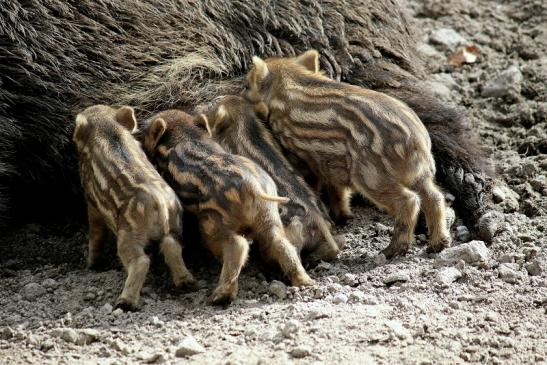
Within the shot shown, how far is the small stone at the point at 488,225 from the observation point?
189 inches

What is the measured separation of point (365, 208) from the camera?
527cm

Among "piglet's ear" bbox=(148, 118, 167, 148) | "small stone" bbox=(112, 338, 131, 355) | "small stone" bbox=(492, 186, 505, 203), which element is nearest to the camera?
"small stone" bbox=(112, 338, 131, 355)

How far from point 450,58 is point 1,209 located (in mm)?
3370

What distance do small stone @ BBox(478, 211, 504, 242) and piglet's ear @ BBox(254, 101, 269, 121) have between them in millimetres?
1143

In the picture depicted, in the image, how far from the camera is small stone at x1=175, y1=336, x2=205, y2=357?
149 inches

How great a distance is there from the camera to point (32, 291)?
4.54 m

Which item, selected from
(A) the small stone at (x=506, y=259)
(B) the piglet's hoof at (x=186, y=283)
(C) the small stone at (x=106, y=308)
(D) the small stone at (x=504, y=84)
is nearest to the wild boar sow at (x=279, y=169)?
(B) the piglet's hoof at (x=186, y=283)

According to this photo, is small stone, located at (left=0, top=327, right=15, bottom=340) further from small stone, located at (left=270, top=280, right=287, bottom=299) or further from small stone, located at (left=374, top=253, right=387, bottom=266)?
small stone, located at (left=374, top=253, right=387, bottom=266)

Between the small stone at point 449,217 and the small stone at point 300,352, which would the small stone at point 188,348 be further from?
the small stone at point 449,217

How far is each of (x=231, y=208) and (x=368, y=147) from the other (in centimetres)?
71

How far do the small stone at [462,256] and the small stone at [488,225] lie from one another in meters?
0.25

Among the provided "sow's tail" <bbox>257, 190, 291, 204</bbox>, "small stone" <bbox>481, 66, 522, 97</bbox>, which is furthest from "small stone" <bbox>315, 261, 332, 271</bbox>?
"small stone" <bbox>481, 66, 522, 97</bbox>

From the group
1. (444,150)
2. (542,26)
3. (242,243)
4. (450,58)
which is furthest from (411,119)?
(542,26)

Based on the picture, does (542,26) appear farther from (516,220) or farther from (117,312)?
(117,312)
